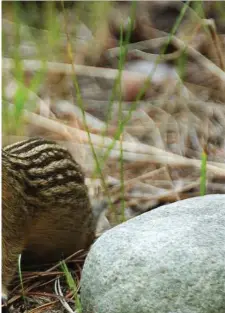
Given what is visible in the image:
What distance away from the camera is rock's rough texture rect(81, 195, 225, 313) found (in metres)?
1.97

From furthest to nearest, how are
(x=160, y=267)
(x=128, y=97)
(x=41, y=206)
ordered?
(x=128, y=97), (x=41, y=206), (x=160, y=267)

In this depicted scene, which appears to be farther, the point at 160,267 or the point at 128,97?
the point at 128,97

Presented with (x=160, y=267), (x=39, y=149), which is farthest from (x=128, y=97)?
(x=160, y=267)

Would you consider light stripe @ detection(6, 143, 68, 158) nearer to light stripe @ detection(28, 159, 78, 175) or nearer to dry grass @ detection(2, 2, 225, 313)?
light stripe @ detection(28, 159, 78, 175)

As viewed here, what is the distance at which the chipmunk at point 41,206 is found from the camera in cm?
255

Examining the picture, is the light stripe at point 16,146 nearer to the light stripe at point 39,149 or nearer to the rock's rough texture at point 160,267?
the light stripe at point 39,149

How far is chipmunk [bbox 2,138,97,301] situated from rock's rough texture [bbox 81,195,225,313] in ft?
1.60

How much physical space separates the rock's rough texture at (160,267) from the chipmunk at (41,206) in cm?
49

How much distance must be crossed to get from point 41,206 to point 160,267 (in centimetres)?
77

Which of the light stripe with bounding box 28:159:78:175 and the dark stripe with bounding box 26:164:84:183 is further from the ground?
the light stripe with bounding box 28:159:78:175

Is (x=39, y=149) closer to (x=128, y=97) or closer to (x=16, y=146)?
(x=16, y=146)

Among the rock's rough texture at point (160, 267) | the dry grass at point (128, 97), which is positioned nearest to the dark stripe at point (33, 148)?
the dry grass at point (128, 97)

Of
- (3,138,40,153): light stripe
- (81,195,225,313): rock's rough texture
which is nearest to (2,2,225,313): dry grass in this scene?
(3,138,40,153): light stripe

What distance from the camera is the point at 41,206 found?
2686 mm
